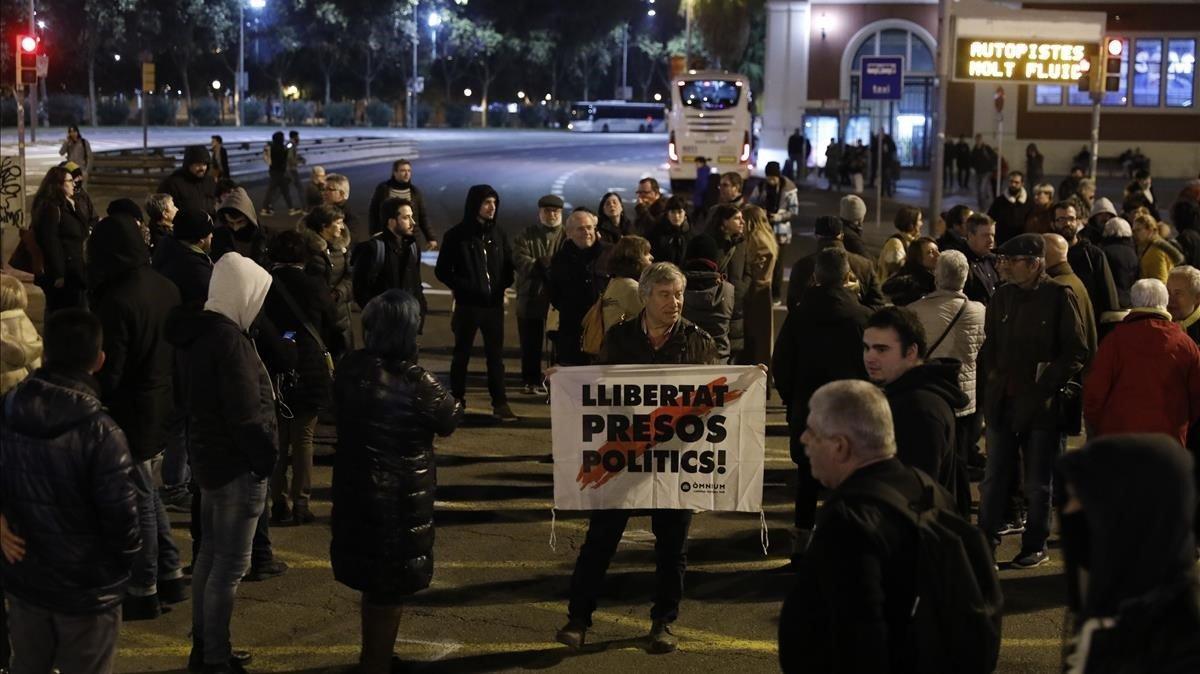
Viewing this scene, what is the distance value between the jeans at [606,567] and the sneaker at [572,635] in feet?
0.08

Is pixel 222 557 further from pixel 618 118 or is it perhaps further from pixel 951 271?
pixel 618 118

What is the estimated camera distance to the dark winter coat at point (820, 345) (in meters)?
7.95

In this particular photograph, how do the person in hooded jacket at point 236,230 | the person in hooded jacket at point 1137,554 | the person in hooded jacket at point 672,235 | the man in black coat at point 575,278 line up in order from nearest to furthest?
1. the person in hooded jacket at point 1137,554
2. the person in hooded jacket at point 236,230
3. the man in black coat at point 575,278
4. the person in hooded jacket at point 672,235

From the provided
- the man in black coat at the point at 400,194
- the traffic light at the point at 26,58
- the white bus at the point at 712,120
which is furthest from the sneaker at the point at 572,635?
the white bus at the point at 712,120

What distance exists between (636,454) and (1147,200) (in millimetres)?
9846

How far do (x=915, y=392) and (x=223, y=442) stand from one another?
9.37 feet

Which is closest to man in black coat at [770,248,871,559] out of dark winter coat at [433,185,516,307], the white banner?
the white banner

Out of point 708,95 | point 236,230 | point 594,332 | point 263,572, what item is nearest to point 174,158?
point 708,95

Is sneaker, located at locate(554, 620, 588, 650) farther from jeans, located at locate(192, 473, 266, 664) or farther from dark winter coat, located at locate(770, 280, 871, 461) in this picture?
dark winter coat, located at locate(770, 280, 871, 461)

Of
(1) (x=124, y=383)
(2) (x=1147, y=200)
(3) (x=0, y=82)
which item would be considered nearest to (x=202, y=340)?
(1) (x=124, y=383)

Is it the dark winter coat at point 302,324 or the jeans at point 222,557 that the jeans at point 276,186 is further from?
the jeans at point 222,557

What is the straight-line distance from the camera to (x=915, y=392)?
5.65m

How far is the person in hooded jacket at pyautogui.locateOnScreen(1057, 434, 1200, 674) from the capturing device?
10.6 feet

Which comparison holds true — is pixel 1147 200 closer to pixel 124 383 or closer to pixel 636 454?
pixel 636 454
